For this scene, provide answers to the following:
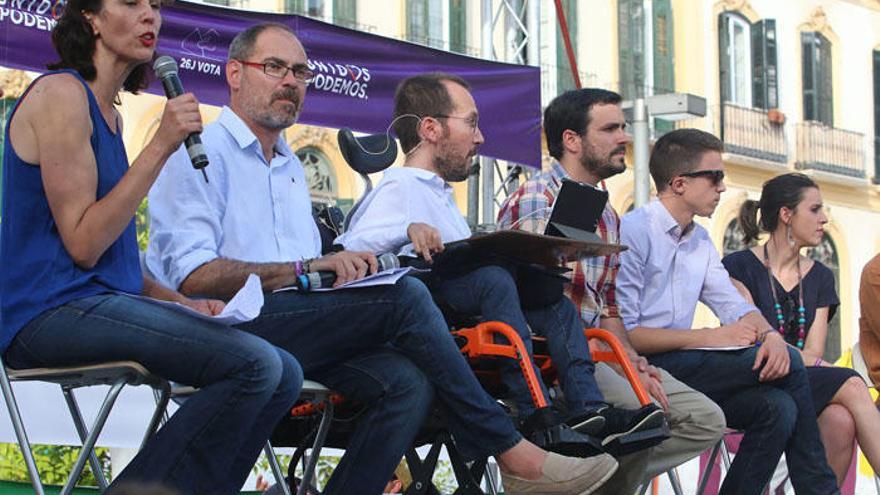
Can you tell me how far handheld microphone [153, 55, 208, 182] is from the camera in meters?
3.80

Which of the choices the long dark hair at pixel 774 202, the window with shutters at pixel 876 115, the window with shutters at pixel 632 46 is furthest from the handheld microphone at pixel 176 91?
the window with shutters at pixel 876 115

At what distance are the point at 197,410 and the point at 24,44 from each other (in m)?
3.95

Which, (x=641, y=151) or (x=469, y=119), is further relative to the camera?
(x=641, y=151)

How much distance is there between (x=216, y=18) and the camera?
7855 millimetres

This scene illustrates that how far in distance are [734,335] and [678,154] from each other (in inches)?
33.8

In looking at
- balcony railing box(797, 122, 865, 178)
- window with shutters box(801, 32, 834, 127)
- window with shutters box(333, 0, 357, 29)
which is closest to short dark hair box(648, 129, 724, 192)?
window with shutters box(333, 0, 357, 29)

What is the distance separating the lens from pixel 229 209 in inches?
183

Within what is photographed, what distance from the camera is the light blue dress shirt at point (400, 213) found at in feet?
16.3

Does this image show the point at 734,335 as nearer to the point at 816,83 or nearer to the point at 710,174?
the point at 710,174

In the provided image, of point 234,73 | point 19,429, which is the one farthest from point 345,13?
point 19,429

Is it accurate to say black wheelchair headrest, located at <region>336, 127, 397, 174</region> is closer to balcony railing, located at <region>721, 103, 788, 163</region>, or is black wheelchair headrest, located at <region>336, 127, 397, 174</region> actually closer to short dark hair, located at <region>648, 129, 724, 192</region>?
short dark hair, located at <region>648, 129, 724, 192</region>

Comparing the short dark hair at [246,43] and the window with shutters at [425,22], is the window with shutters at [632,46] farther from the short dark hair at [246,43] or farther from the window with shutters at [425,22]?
the short dark hair at [246,43]

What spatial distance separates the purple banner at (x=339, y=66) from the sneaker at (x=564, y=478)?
3762 millimetres

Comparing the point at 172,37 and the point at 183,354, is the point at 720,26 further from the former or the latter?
the point at 183,354
